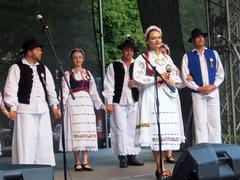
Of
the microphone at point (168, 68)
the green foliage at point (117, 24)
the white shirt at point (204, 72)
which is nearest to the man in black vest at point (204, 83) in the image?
the white shirt at point (204, 72)

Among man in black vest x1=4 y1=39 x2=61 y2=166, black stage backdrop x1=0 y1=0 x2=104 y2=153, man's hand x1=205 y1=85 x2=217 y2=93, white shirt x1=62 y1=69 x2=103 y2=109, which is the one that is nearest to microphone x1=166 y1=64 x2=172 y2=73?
man's hand x1=205 y1=85 x2=217 y2=93

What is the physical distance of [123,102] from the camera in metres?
7.66

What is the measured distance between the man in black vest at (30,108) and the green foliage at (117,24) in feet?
47.1

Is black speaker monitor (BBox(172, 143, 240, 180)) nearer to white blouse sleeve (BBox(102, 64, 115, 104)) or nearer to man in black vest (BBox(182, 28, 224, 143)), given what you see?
man in black vest (BBox(182, 28, 224, 143))

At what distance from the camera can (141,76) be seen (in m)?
6.16

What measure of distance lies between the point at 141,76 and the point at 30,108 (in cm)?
128

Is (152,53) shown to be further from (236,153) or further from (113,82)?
(236,153)

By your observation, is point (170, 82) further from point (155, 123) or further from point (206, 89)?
point (206, 89)

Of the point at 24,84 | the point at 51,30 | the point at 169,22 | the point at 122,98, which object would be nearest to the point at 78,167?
the point at 122,98

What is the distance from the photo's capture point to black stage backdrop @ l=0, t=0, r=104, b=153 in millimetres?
10719

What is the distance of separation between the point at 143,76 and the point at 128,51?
1583 mm

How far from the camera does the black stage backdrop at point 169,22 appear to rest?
915cm

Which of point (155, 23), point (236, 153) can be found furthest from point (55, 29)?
point (236, 153)

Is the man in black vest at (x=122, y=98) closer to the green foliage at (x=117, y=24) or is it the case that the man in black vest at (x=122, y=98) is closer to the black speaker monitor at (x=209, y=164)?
the black speaker monitor at (x=209, y=164)
